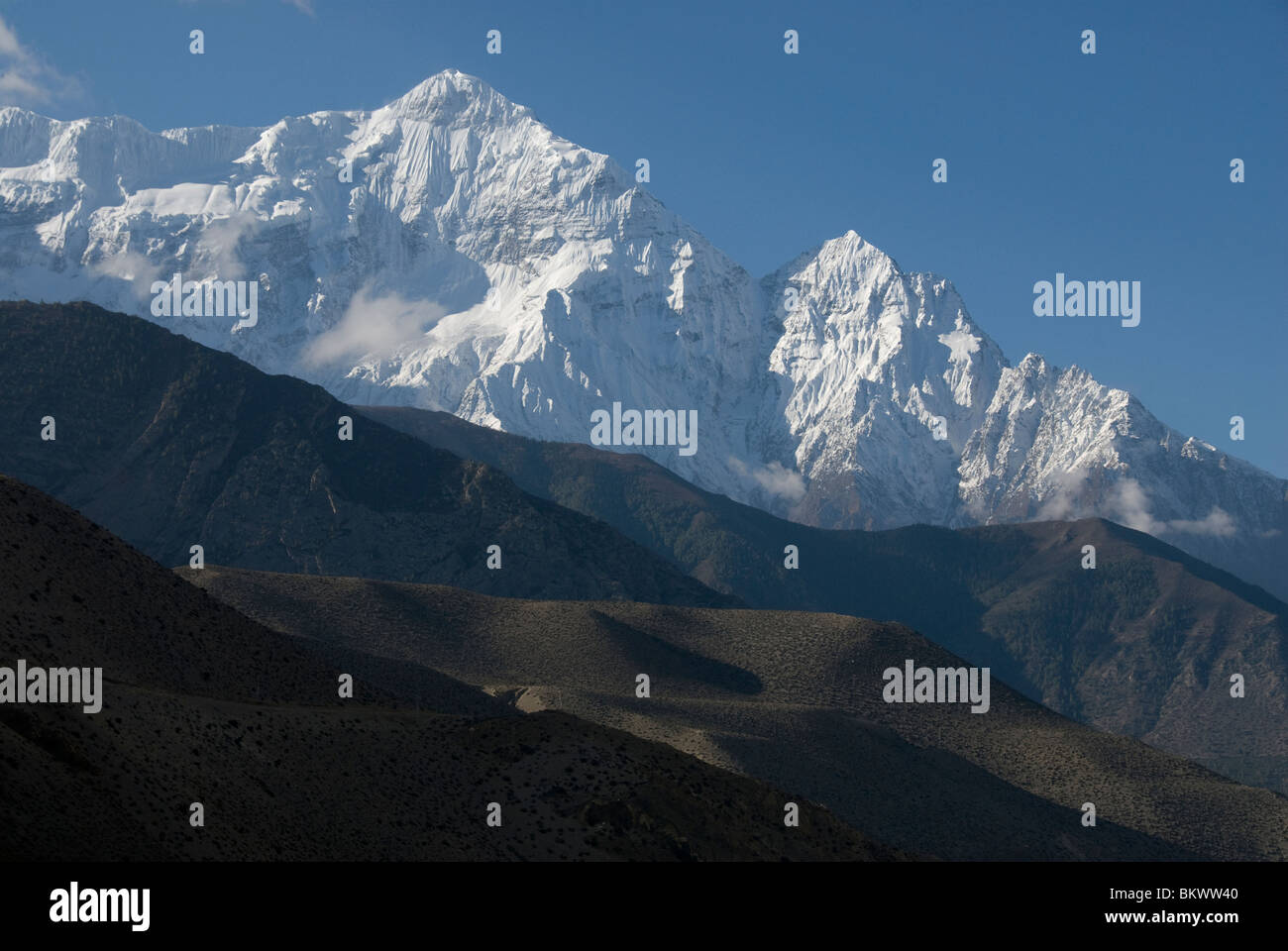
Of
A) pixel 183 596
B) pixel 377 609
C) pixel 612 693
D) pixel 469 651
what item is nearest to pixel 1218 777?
pixel 612 693

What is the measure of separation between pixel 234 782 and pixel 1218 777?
146497 millimetres

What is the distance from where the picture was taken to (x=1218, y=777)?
189 meters

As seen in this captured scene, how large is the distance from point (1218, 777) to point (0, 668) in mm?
151446

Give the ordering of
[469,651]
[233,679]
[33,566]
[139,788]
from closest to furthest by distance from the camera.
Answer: [139,788], [33,566], [233,679], [469,651]

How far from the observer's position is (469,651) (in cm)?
18675
